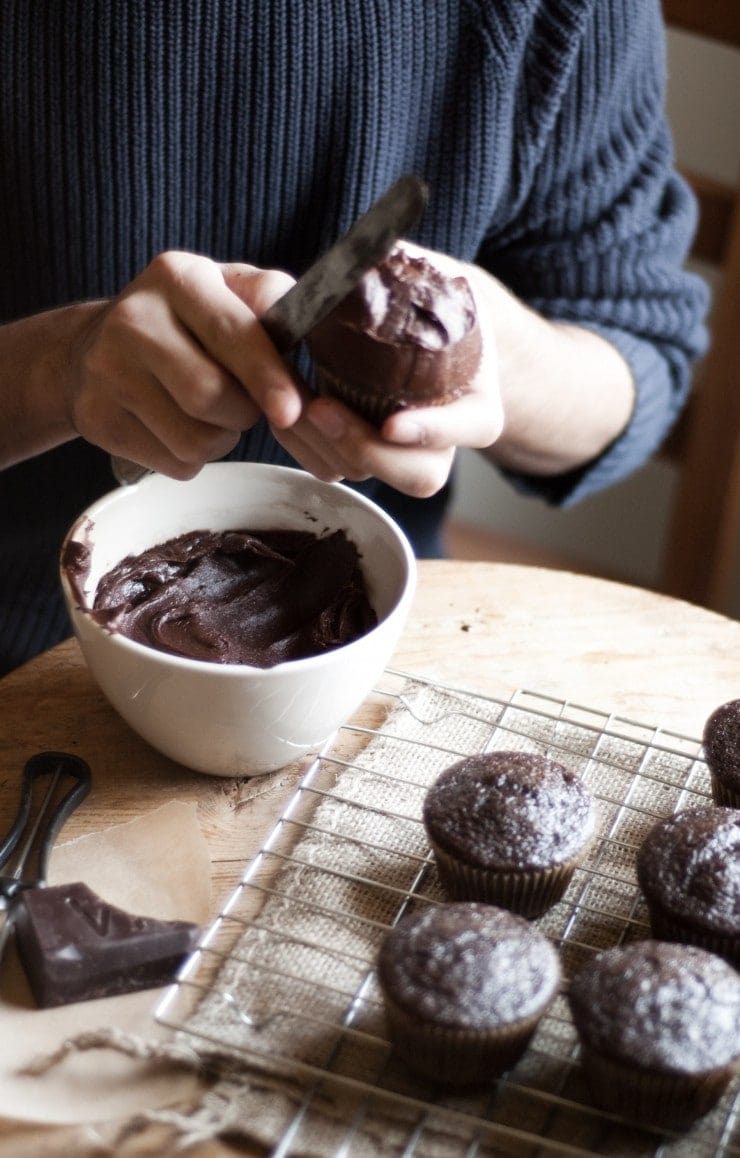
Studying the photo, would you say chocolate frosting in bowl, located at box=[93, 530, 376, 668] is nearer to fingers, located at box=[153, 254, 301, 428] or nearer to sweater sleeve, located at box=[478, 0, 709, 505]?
fingers, located at box=[153, 254, 301, 428]

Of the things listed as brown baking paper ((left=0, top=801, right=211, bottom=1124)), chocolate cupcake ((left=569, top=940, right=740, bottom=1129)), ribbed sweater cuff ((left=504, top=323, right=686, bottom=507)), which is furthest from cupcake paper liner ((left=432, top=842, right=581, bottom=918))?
ribbed sweater cuff ((left=504, top=323, right=686, bottom=507))

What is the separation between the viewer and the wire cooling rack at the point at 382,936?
81 cm

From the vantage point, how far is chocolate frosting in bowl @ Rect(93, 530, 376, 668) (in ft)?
3.56

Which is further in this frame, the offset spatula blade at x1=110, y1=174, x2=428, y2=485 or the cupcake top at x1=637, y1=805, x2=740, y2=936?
the cupcake top at x1=637, y1=805, x2=740, y2=936

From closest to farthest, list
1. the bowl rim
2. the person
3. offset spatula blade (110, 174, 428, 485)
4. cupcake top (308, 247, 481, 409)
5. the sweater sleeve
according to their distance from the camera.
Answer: offset spatula blade (110, 174, 428, 485)
cupcake top (308, 247, 481, 409)
the bowl rim
the person
the sweater sleeve

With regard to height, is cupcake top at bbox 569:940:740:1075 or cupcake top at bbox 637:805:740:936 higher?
cupcake top at bbox 569:940:740:1075

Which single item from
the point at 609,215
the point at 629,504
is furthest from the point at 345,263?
the point at 629,504

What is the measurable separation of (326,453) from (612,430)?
731mm

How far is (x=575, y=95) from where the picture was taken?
1462 mm

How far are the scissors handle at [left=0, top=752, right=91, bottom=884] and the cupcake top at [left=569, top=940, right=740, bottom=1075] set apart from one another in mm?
447

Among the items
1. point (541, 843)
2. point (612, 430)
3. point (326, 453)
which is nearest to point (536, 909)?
point (541, 843)

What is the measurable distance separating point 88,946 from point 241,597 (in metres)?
0.37

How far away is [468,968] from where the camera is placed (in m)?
0.85

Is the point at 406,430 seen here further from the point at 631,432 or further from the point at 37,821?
the point at 631,432
